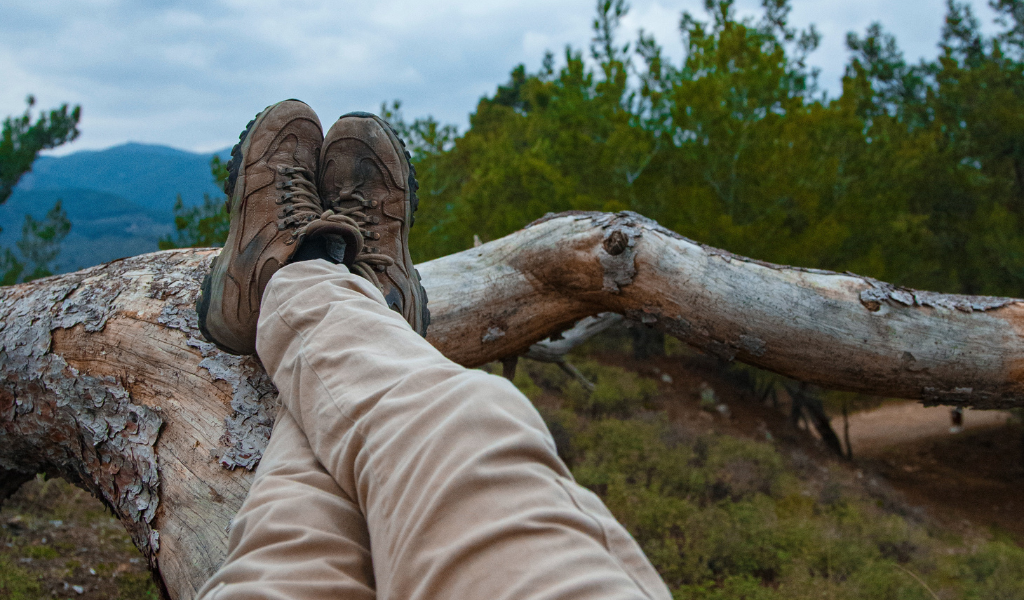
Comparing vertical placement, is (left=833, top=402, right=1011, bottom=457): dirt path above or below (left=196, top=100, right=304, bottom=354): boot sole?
below

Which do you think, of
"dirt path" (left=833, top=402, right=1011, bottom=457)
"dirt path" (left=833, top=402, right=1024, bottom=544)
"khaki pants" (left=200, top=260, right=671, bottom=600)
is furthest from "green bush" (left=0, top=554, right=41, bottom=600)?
"dirt path" (left=833, top=402, right=1011, bottom=457)

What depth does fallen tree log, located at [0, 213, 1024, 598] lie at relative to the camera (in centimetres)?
145

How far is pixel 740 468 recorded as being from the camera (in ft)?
16.0

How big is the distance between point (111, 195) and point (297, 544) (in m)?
7.44

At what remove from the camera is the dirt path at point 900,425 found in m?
10.1

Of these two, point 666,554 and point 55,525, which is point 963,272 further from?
point 55,525

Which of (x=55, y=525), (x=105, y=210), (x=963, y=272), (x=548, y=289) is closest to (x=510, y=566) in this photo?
(x=548, y=289)

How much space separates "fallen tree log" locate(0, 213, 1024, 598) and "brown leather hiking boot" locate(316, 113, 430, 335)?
41 cm

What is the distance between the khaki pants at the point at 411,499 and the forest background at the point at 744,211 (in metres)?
2.54

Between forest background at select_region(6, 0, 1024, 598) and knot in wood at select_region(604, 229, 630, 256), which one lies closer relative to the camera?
knot in wood at select_region(604, 229, 630, 256)

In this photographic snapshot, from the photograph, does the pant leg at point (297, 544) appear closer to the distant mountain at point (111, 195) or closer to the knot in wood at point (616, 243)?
the knot in wood at point (616, 243)

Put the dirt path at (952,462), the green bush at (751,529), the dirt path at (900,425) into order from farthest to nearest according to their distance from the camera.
→ the dirt path at (900,425) → the dirt path at (952,462) → the green bush at (751,529)

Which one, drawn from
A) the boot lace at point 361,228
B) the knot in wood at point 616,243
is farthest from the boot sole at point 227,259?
the knot in wood at point 616,243

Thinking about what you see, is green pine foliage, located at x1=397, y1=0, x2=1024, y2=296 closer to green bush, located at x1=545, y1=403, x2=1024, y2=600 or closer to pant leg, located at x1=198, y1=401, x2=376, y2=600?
green bush, located at x1=545, y1=403, x2=1024, y2=600
